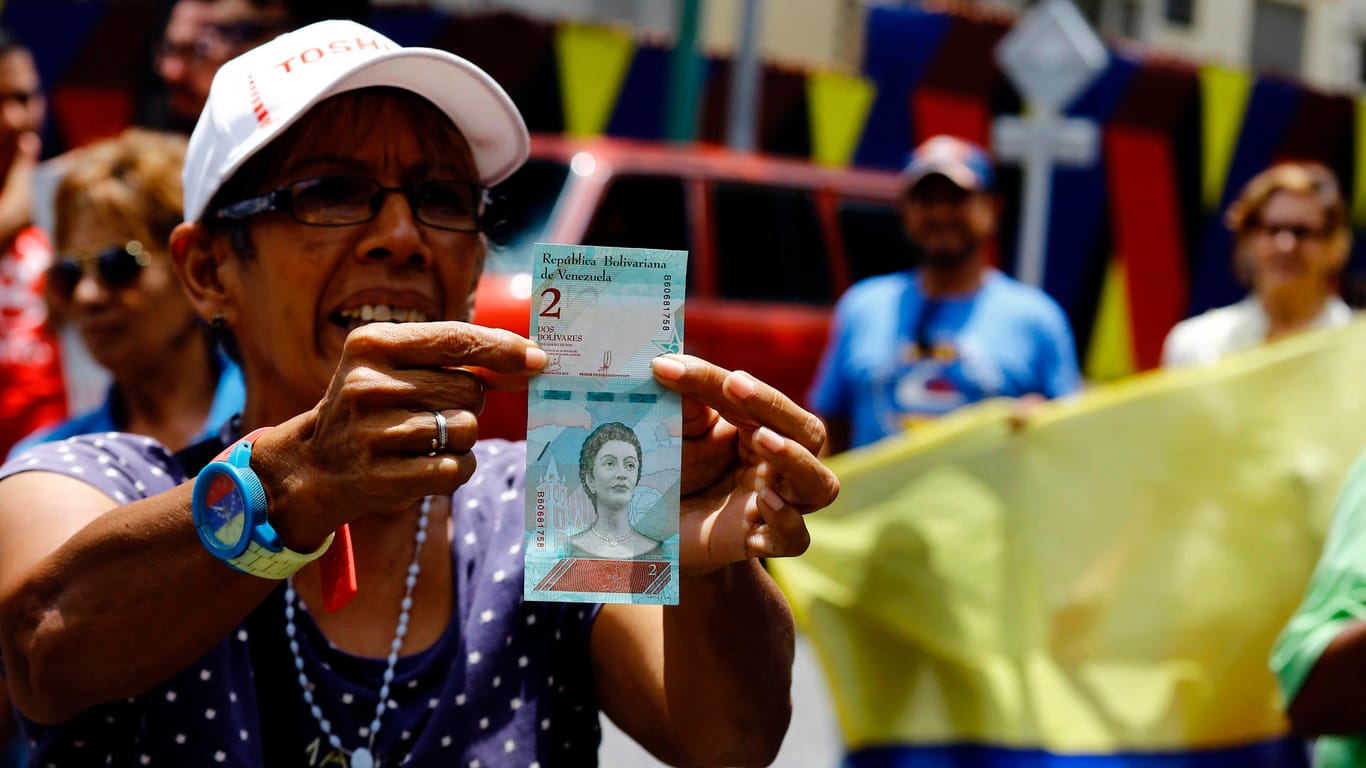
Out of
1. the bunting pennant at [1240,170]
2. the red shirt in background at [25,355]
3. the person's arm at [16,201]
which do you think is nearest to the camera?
the red shirt in background at [25,355]

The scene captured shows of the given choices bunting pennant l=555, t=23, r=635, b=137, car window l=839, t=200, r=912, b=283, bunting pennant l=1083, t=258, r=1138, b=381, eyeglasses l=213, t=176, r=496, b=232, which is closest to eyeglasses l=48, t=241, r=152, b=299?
eyeglasses l=213, t=176, r=496, b=232

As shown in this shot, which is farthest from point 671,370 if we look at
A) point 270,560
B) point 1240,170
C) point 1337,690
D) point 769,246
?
point 1240,170

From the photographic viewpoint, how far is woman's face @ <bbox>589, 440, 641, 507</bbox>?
157 cm

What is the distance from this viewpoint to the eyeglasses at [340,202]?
6.09 feet

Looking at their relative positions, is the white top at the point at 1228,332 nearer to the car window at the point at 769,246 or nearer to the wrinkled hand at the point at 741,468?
the car window at the point at 769,246

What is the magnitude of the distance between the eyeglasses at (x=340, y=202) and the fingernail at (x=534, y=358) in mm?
425

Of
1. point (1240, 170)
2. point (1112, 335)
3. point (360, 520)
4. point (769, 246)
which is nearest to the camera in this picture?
point (360, 520)

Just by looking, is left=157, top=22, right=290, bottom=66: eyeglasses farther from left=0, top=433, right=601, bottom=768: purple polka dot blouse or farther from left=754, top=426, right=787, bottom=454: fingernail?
left=754, top=426, right=787, bottom=454: fingernail

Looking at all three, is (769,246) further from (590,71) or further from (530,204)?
(590,71)

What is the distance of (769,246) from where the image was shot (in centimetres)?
773

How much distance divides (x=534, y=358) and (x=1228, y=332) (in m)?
4.12

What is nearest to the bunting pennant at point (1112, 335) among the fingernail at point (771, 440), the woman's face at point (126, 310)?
the woman's face at point (126, 310)

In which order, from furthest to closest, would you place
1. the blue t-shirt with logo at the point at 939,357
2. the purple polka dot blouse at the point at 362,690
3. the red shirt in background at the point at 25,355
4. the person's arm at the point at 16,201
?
the blue t-shirt with logo at the point at 939,357, the person's arm at the point at 16,201, the red shirt in background at the point at 25,355, the purple polka dot blouse at the point at 362,690

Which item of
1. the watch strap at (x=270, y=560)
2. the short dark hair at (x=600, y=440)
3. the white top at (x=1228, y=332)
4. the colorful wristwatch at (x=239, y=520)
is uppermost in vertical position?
the short dark hair at (x=600, y=440)
